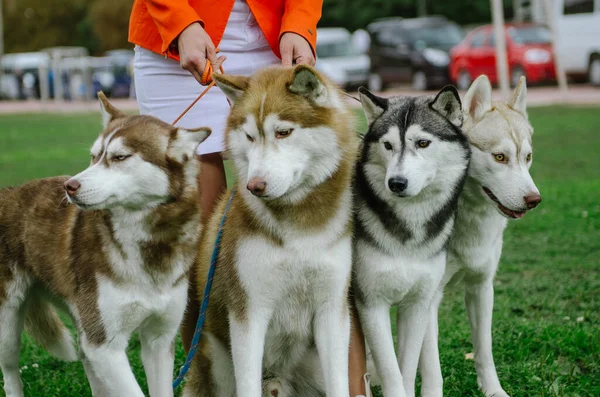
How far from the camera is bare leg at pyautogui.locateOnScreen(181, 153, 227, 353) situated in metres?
4.56

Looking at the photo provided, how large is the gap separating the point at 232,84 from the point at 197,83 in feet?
2.30

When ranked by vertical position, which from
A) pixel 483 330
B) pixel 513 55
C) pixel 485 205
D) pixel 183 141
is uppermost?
pixel 183 141

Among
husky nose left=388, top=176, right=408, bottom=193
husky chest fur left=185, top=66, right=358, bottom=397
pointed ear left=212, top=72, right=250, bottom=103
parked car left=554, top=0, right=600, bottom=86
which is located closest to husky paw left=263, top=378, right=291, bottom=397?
husky chest fur left=185, top=66, right=358, bottom=397

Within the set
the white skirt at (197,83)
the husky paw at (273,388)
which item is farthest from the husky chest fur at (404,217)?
the white skirt at (197,83)

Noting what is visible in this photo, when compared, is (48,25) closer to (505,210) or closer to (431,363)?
(431,363)

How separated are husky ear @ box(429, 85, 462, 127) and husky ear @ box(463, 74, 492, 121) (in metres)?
0.24

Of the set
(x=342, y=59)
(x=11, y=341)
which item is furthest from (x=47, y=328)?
(x=342, y=59)

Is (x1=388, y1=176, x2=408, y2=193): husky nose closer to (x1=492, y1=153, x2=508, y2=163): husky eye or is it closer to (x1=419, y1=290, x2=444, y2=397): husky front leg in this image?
(x1=492, y1=153, x2=508, y2=163): husky eye

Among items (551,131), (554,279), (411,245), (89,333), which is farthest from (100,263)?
(551,131)

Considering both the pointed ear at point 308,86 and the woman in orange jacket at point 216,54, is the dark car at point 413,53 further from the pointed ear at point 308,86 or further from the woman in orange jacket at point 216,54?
the pointed ear at point 308,86

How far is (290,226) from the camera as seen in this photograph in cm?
391

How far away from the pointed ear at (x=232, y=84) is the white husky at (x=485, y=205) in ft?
3.87

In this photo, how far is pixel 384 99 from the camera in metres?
4.20

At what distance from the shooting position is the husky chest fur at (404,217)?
4008 mm
